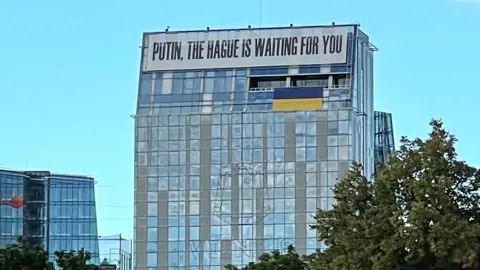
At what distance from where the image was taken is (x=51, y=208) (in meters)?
154

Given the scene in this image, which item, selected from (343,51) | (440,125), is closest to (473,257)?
(440,125)

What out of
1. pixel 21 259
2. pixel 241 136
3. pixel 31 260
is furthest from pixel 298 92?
pixel 21 259

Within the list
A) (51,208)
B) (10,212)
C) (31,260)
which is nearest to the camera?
(31,260)

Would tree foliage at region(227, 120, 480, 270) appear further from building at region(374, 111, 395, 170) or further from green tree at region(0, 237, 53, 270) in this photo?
building at region(374, 111, 395, 170)

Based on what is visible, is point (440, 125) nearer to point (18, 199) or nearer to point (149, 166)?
point (149, 166)

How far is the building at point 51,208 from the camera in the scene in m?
151

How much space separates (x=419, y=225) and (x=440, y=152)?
10.8 ft

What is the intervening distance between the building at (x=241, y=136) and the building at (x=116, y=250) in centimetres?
3304

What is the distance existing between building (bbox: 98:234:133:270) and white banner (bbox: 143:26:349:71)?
125 ft

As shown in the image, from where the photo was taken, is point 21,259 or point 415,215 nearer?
point 415,215

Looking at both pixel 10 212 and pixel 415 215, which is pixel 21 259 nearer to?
pixel 415 215

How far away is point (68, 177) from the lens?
155 m

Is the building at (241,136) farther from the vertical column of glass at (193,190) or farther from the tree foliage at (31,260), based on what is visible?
the tree foliage at (31,260)

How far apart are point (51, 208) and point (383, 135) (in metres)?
40.8
